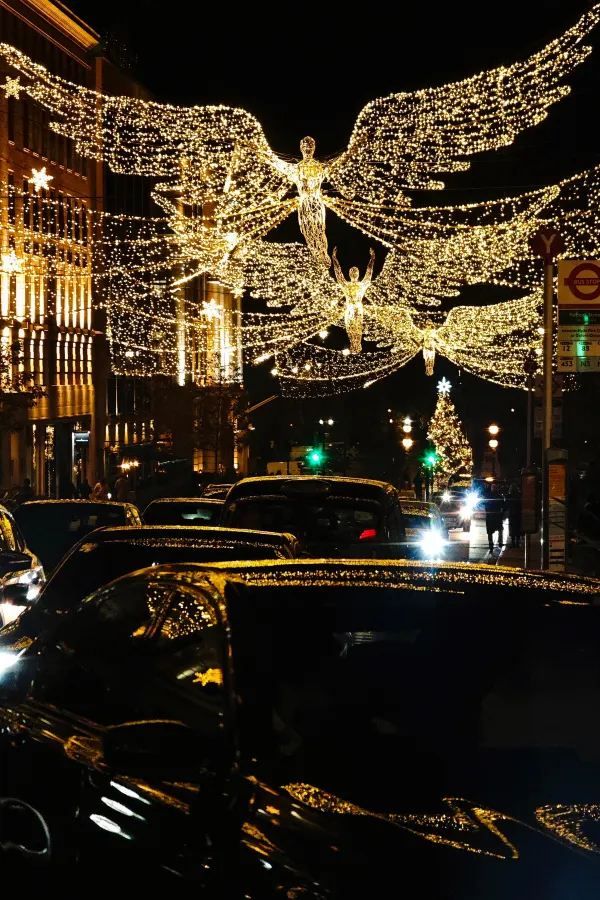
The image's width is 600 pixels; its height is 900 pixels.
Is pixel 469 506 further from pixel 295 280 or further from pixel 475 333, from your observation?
pixel 295 280

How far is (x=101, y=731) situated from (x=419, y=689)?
4.01 feet

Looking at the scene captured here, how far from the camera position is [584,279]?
17.4m

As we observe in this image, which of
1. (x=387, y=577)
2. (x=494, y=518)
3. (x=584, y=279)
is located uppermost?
(x=584, y=279)

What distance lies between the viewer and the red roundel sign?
17375 mm

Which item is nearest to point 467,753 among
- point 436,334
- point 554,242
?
point 554,242

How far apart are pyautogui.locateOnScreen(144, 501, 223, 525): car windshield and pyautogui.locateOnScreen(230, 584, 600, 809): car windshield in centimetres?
1195

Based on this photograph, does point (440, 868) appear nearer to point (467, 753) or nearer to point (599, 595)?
point (467, 753)

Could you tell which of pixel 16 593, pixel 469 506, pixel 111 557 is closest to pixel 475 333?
pixel 469 506

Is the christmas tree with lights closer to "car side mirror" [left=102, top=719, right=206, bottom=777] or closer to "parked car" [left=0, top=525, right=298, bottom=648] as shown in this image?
"parked car" [left=0, top=525, right=298, bottom=648]

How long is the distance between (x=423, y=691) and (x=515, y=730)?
0.27 meters

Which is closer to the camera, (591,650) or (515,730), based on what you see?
(515,730)

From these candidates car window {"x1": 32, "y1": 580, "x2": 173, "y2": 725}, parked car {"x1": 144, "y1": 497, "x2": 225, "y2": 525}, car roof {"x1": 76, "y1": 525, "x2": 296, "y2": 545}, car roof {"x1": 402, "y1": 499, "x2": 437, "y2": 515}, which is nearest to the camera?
car window {"x1": 32, "y1": 580, "x2": 173, "y2": 725}

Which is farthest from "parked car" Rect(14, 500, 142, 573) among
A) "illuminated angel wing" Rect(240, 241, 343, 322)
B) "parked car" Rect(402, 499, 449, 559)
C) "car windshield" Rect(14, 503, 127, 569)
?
"illuminated angel wing" Rect(240, 241, 343, 322)

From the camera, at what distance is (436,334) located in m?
49.6
